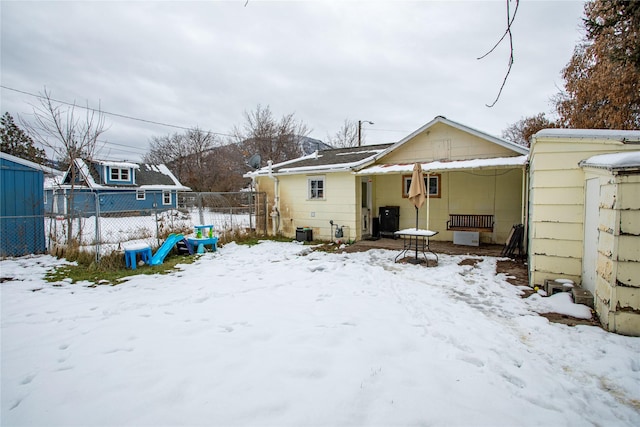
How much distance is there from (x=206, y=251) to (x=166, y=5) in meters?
7.09

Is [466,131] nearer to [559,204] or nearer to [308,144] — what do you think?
[559,204]

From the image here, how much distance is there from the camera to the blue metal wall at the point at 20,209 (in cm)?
761

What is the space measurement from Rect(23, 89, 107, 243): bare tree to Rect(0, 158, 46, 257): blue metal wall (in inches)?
31.3

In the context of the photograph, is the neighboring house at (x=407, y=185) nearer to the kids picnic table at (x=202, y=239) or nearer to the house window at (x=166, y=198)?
the kids picnic table at (x=202, y=239)

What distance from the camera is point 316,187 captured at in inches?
438

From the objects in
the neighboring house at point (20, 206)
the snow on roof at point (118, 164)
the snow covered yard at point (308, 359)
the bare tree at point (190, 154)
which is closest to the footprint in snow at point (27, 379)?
the snow covered yard at point (308, 359)

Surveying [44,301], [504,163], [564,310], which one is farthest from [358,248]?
[44,301]

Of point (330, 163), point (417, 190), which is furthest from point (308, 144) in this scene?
point (417, 190)

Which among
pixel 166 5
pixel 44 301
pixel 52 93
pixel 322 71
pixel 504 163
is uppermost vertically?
pixel 322 71

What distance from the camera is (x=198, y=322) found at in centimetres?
372

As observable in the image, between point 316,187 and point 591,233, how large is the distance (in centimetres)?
811

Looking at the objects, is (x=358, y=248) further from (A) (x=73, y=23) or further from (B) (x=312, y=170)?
(A) (x=73, y=23)

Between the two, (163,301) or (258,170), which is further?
(258,170)

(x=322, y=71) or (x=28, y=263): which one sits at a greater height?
(x=322, y=71)
